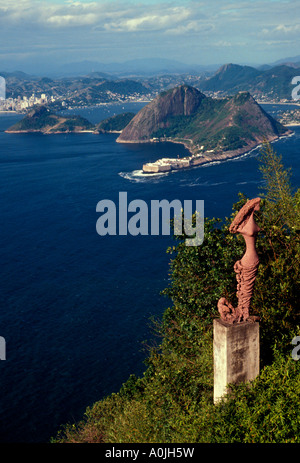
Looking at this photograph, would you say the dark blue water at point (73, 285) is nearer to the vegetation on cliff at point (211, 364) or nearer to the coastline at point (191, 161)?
the coastline at point (191, 161)

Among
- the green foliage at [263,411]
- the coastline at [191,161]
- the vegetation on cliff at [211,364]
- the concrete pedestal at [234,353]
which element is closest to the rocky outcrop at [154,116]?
the coastline at [191,161]

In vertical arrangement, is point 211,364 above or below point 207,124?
below

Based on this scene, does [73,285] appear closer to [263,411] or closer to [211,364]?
[211,364]

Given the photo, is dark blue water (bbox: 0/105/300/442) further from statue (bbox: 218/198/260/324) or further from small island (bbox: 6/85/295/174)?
small island (bbox: 6/85/295/174)

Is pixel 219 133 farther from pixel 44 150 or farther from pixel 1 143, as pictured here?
pixel 1 143

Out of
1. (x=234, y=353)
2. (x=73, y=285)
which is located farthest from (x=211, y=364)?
(x=73, y=285)
